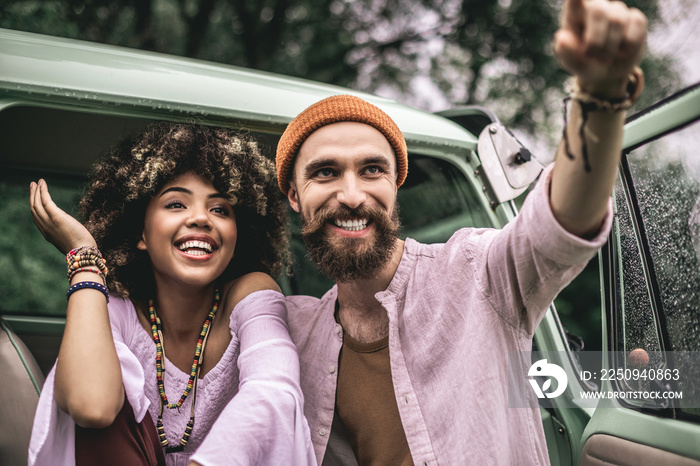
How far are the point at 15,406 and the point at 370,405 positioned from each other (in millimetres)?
1136

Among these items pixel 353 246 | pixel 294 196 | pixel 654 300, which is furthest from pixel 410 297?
pixel 654 300

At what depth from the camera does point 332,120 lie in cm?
210

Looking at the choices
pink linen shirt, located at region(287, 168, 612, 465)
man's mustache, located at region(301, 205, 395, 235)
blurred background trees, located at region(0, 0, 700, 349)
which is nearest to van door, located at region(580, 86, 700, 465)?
pink linen shirt, located at region(287, 168, 612, 465)

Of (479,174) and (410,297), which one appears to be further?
(479,174)

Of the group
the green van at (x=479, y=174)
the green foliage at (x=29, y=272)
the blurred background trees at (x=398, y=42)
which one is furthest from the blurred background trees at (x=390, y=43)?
the green van at (x=479, y=174)

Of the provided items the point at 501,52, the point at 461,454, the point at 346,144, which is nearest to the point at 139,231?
the point at 346,144

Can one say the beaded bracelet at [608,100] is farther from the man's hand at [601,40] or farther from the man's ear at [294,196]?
the man's ear at [294,196]

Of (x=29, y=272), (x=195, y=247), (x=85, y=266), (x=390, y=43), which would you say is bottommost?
(x=85, y=266)

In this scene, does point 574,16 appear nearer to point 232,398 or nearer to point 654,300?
point 654,300

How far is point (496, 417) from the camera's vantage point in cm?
172

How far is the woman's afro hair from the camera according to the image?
7.17 feet

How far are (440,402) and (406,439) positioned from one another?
0.54 feet

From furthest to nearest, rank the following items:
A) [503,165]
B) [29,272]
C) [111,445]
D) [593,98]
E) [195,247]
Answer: [29,272], [503,165], [195,247], [111,445], [593,98]

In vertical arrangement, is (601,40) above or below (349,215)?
below
